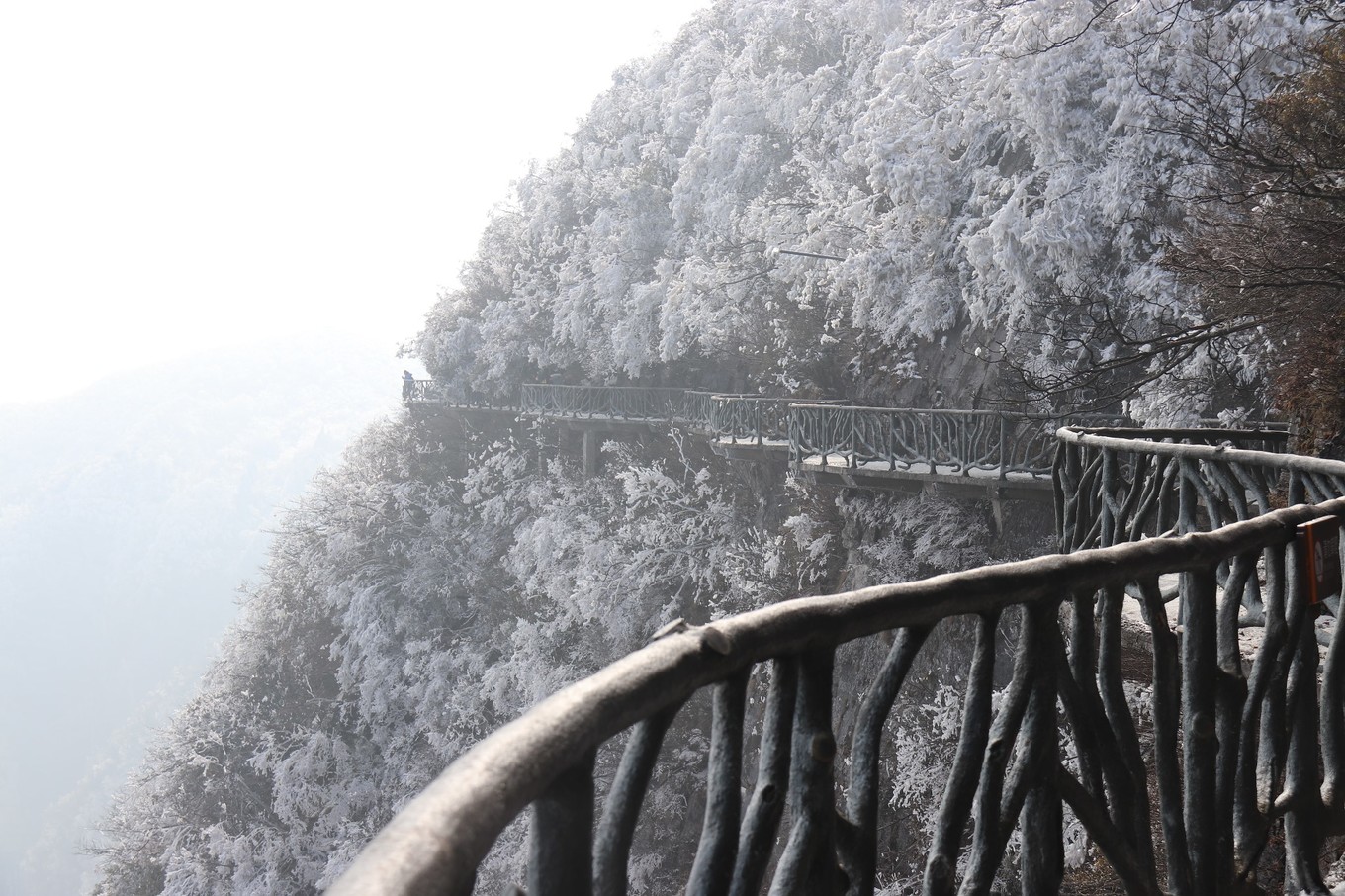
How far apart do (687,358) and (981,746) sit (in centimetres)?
2732

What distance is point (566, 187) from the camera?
34.2m

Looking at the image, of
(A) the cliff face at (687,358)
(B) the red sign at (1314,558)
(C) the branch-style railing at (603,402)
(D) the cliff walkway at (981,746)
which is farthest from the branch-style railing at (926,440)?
(C) the branch-style railing at (603,402)

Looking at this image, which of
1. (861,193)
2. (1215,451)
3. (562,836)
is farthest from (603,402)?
(562,836)

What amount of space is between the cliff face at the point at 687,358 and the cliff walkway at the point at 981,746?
9.48 m

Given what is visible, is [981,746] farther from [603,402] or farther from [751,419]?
[603,402]

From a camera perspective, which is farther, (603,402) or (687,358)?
(603,402)

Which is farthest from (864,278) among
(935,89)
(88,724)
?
(88,724)

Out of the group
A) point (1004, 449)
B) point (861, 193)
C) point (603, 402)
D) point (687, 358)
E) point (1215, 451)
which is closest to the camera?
point (1215, 451)

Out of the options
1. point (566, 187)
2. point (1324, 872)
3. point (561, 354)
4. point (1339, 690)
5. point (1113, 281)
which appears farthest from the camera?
point (566, 187)

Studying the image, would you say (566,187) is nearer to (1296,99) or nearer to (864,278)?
(864,278)

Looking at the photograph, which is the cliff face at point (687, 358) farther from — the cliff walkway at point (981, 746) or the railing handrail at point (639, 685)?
the railing handrail at point (639, 685)

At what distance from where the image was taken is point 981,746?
2064mm

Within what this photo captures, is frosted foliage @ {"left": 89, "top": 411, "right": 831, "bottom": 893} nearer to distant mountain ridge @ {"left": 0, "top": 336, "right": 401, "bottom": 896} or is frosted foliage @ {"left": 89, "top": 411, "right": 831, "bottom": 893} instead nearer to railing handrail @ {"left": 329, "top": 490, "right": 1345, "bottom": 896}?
railing handrail @ {"left": 329, "top": 490, "right": 1345, "bottom": 896}

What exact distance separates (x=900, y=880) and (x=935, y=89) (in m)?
13.7
